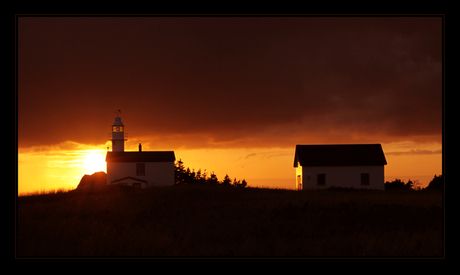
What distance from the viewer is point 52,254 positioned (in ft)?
33.8

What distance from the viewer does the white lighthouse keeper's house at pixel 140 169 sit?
4022 cm

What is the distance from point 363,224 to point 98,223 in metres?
10.3

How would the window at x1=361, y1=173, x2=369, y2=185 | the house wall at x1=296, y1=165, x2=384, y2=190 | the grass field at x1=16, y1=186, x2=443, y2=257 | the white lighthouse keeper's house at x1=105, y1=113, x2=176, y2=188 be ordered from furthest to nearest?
1. the white lighthouse keeper's house at x1=105, y1=113, x2=176, y2=188
2. the window at x1=361, y1=173, x2=369, y2=185
3. the house wall at x1=296, y1=165, x2=384, y2=190
4. the grass field at x1=16, y1=186, x2=443, y2=257

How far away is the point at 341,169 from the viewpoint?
1469 inches

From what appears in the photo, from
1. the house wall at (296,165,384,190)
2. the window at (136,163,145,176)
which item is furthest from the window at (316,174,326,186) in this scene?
the window at (136,163,145,176)

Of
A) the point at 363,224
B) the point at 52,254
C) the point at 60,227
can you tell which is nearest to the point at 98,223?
the point at 60,227

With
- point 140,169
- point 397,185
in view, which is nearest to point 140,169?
point 140,169

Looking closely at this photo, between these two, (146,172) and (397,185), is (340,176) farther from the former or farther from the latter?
(146,172)

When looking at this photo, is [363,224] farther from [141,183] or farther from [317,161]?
[141,183]

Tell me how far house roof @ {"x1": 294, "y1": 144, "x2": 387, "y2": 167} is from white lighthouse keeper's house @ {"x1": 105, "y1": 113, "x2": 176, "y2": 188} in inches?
572

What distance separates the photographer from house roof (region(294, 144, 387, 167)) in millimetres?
37562

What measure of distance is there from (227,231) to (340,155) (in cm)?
2828

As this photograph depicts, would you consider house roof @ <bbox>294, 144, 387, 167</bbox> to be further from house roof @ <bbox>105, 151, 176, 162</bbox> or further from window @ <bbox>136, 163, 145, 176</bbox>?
window @ <bbox>136, 163, 145, 176</bbox>

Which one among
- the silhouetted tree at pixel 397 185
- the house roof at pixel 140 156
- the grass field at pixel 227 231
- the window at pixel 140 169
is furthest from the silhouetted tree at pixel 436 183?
the window at pixel 140 169
